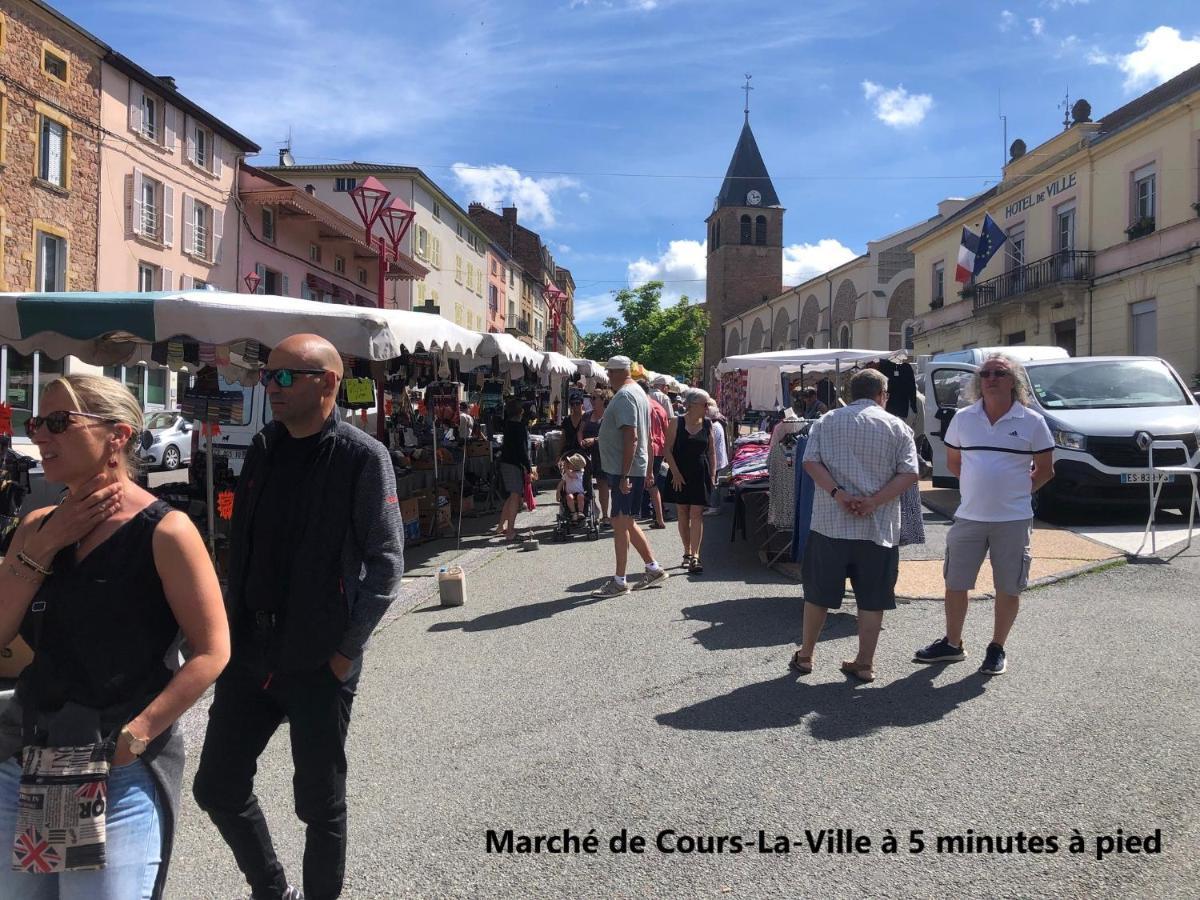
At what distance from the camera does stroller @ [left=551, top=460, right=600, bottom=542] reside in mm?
10812

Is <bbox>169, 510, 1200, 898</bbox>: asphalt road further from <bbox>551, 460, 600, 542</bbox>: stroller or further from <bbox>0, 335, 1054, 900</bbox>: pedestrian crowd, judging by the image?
<bbox>551, 460, 600, 542</bbox>: stroller

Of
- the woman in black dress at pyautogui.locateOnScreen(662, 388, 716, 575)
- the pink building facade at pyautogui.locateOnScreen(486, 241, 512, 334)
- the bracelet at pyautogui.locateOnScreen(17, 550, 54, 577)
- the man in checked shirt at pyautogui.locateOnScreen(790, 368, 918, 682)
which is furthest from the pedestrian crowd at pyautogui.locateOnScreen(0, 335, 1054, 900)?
the pink building facade at pyautogui.locateOnScreen(486, 241, 512, 334)

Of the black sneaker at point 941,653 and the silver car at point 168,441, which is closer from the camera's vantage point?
the black sneaker at point 941,653

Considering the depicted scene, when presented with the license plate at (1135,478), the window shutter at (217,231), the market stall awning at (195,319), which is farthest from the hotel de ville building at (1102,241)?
the window shutter at (217,231)

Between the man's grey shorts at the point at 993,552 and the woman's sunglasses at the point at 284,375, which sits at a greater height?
the woman's sunglasses at the point at 284,375

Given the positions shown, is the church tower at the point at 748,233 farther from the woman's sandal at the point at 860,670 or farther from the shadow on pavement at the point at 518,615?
the woman's sandal at the point at 860,670

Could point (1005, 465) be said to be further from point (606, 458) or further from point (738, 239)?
point (738, 239)

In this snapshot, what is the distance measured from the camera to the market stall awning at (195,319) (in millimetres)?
7363

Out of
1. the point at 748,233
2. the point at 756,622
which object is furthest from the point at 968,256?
the point at 748,233

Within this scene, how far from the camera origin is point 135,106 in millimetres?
25922

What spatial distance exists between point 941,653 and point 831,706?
105cm

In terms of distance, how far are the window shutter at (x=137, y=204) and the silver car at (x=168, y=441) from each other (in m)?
6.08

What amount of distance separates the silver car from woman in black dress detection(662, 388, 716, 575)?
14863 millimetres

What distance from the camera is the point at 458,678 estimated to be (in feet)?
17.7
